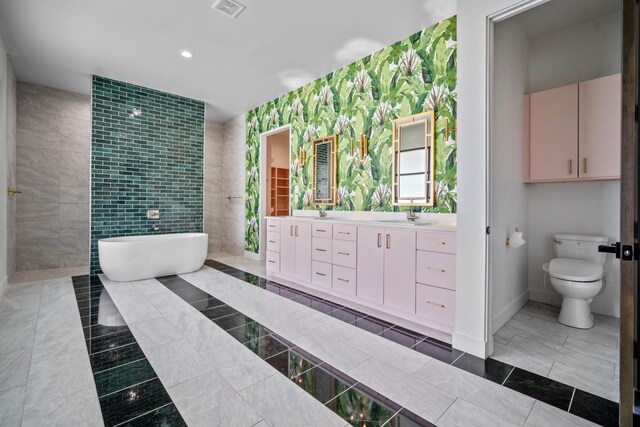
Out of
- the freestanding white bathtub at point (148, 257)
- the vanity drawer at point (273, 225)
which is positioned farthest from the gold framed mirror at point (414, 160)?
the freestanding white bathtub at point (148, 257)

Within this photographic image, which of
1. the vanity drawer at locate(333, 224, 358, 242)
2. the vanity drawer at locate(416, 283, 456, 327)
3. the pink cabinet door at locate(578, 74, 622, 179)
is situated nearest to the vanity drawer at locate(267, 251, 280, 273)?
the vanity drawer at locate(333, 224, 358, 242)

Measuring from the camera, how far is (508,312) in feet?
9.10

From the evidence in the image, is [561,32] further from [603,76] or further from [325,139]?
[325,139]

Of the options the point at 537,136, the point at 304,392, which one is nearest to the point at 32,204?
the point at 304,392

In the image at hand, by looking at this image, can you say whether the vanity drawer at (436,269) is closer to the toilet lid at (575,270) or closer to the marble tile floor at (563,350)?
the marble tile floor at (563,350)

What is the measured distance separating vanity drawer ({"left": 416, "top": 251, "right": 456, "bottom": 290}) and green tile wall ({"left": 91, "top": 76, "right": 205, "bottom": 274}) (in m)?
4.15

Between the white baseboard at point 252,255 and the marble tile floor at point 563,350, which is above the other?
the white baseboard at point 252,255

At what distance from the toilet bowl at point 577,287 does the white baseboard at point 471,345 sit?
101 centimetres

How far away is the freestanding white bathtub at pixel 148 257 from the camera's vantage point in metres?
3.89

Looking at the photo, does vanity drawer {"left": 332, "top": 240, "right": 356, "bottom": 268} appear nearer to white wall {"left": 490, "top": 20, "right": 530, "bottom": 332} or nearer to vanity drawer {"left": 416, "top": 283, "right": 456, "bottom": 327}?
vanity drawer {"left": 416, "top": 283, "right": 456, "bottom": 327}

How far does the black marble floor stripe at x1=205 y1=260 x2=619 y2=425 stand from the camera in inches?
60.6

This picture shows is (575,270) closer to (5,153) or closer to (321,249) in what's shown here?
(321,249)

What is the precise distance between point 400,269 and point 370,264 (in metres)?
0.34

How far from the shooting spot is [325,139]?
4.14 meters
